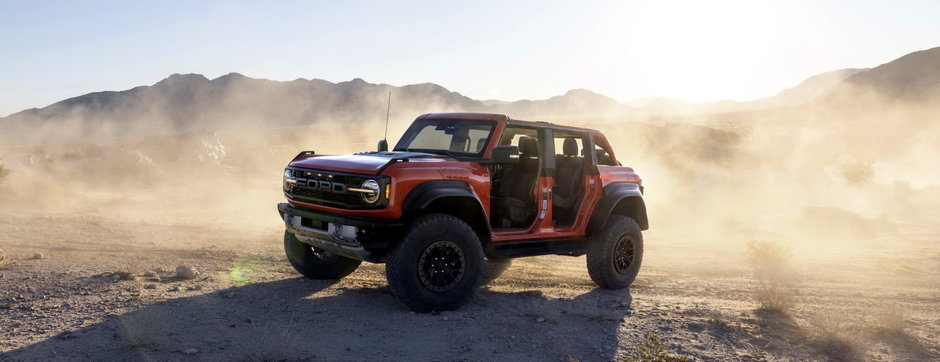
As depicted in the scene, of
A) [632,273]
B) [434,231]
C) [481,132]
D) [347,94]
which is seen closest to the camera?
[434,231]

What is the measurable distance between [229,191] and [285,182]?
15.8m

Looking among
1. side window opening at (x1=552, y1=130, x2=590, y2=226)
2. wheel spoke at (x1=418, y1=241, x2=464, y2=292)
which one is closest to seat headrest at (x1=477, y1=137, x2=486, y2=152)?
side window opening at (x1=552, y1=130, x2=590, y2=226)

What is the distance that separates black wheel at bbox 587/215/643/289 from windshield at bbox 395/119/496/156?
2018mm

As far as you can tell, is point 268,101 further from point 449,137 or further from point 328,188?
point 328,188

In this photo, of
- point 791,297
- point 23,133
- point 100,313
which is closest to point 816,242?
point 791,297

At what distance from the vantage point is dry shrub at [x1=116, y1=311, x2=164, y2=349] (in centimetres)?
569

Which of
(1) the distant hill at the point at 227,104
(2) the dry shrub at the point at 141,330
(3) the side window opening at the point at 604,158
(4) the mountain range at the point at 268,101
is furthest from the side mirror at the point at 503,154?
(1) the distant hill at the point at 227,104

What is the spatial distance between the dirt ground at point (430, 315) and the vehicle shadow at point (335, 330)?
0.8 inches

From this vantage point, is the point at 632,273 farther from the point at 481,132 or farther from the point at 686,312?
the point at 481,132

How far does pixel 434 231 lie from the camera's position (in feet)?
21.3

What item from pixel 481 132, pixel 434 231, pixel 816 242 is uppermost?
pixel 481 132

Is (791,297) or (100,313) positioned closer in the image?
(100,313)

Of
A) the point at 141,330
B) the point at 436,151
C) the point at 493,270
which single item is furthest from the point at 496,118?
the point at 141,330

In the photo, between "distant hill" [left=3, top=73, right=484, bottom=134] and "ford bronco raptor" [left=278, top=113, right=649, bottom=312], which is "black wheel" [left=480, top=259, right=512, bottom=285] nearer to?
"ford bronco raptor" [left=278, top=113, right=649, bottom=312]
